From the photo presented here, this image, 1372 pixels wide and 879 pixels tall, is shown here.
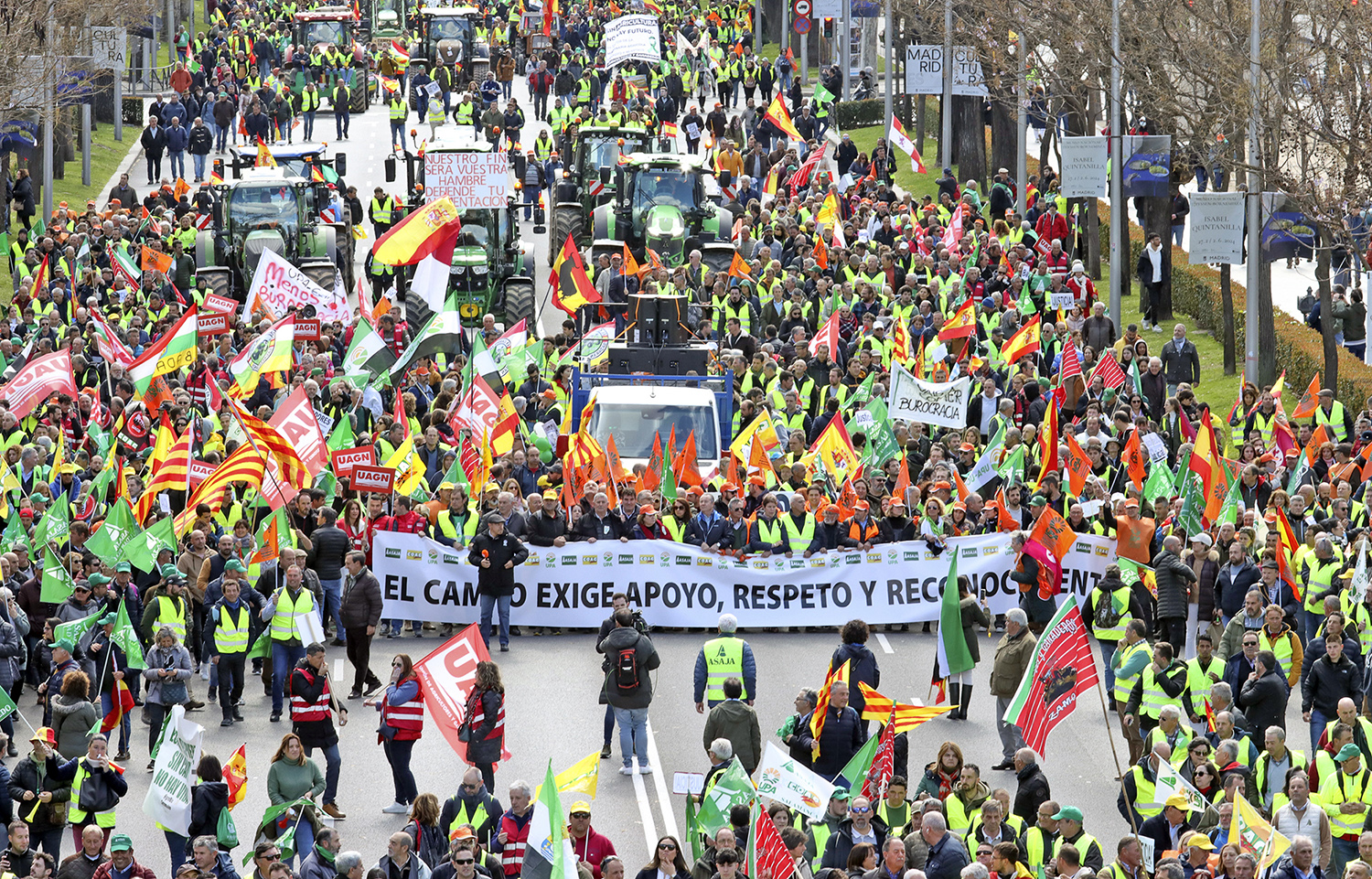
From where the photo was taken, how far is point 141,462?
79.8ft

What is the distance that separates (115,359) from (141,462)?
420cm

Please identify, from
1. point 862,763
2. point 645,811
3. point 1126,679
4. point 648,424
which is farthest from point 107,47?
point 862,763

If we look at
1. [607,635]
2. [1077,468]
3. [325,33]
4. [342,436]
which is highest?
[325,33]

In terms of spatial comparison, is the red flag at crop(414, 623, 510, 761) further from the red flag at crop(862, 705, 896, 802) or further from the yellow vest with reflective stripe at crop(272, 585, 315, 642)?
the red flag at crop(862, 705, 896, 802)

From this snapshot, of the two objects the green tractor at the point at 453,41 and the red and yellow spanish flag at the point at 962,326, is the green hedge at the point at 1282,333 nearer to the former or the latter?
the red and yellow spanish flag at the point at 962,326

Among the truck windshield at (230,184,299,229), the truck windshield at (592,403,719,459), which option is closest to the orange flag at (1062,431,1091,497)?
the truck windshield at (592,403,719,459)

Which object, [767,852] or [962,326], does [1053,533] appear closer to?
[767,852]

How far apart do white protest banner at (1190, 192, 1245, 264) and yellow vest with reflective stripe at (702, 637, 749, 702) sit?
13.9 m

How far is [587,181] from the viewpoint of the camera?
42375 mm

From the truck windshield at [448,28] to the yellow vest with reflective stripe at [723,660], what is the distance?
50.3 meters

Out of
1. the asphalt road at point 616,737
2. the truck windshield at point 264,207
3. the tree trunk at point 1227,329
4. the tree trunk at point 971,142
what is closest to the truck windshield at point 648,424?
the asphalt road at point 616,737

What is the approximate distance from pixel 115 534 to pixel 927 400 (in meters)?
9.35

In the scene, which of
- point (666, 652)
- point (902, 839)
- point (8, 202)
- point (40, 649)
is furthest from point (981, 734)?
point (8, 202)

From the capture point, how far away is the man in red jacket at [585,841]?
15.0 m
